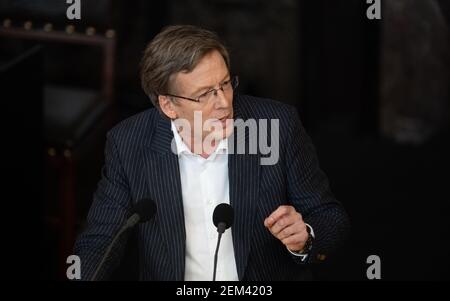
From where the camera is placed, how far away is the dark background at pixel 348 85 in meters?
3.79

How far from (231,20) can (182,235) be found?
2408 millimetres

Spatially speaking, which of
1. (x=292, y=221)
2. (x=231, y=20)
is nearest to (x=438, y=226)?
(x=231, y=20)

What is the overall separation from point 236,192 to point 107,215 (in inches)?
11.9

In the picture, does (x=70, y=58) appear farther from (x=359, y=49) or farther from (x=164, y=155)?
(x=164, y=155)

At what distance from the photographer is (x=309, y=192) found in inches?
84.2


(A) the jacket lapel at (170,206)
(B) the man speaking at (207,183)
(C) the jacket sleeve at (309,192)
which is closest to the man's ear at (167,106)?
(B) the man speaking at (207,183)

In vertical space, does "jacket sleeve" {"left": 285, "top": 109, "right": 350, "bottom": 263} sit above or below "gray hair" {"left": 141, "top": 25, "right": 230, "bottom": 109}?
below

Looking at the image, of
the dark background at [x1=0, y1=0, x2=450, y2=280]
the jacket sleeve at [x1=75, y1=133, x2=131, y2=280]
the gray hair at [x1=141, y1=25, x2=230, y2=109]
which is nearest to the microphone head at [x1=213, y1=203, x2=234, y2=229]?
the jacket sleeve at [x1=75, y1=133, x2=131, y2=280]

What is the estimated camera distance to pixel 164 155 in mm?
2141

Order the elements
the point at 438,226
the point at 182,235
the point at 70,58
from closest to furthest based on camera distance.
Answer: the point at 182,235 → the point at 438,226 → the point at 70,58

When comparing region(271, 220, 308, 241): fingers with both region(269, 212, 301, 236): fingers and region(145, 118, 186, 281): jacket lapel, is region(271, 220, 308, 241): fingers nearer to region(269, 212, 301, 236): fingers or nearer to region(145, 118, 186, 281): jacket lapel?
region(269, 212, 301, 236): fingers

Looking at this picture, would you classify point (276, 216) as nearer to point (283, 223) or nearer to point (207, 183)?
point (283, 223)

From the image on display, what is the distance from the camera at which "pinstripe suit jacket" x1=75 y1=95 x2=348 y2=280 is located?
2113 mm

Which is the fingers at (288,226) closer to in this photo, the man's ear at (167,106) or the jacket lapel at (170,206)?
the jacket lapel at (170,206)
